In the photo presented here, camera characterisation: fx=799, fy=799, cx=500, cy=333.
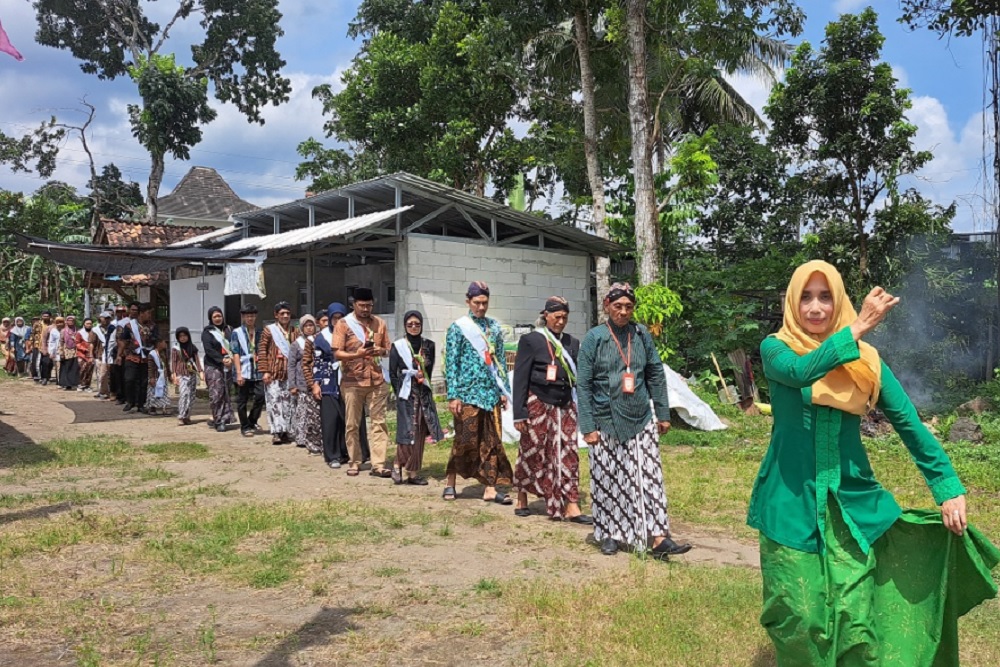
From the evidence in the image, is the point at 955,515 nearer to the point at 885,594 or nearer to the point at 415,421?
the point at 885,594

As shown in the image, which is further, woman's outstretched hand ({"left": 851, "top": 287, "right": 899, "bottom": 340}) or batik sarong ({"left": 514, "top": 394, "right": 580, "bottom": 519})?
batik sarong ({"left": 514, "top": 394, "right": 580, "bottom": 519})

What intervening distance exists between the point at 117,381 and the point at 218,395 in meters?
5.32

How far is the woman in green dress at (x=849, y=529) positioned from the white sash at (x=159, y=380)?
41.9 ft

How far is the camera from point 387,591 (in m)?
4.37

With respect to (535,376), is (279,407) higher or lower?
lower

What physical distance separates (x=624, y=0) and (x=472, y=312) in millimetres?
9998

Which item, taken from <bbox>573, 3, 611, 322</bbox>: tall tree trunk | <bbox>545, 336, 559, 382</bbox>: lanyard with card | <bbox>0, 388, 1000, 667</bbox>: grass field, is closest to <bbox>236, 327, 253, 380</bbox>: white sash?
<bbox>0, 388, 1000, 667</bbox>: grass field

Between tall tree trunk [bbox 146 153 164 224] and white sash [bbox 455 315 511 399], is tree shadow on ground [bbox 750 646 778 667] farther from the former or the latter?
tall tree trunk [bbox 146 153 164 224]

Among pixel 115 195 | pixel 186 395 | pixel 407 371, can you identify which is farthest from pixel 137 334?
pixel 115 195

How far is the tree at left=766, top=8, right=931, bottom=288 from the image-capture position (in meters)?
14.2

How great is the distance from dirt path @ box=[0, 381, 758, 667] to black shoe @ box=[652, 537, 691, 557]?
6 cm

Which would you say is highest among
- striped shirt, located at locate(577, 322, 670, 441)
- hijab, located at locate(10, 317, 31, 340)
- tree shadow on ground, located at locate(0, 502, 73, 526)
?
hijab, located at locate(10, 317, 31, 340)

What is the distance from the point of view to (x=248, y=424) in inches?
442

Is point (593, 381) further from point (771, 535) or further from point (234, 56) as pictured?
point (234, 56)
